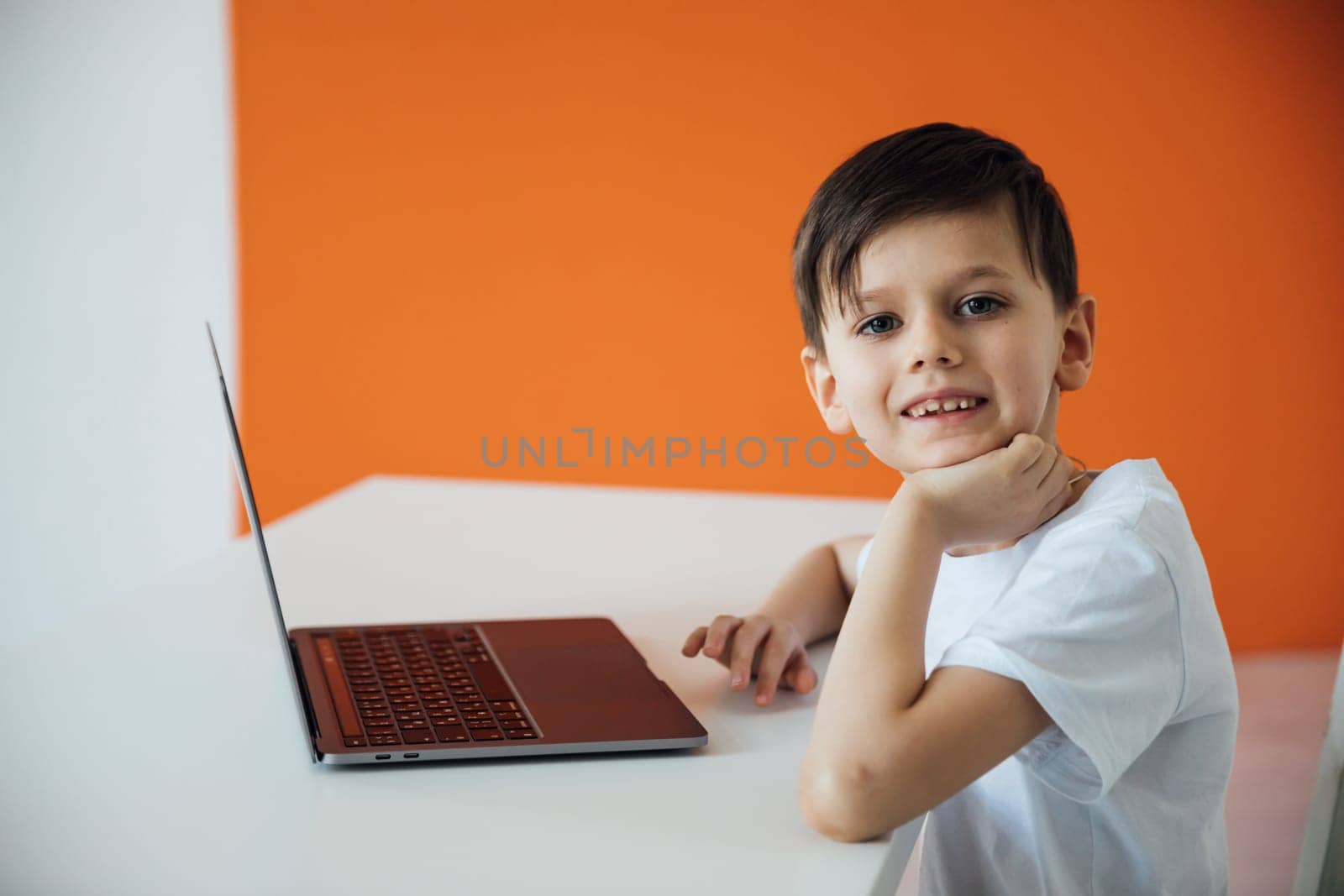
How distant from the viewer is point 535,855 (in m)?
0.65

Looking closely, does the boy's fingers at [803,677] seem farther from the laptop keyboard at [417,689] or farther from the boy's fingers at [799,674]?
the laptop keyboard at [417,689]

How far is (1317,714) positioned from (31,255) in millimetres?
3398

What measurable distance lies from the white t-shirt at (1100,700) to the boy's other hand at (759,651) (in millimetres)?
103

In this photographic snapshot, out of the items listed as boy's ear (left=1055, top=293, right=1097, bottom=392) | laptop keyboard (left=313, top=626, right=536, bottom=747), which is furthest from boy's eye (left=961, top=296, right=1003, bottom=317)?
laptop keyboard (left=313, top=626, right=536, bottom=747)

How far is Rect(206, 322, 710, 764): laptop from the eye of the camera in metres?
0.78

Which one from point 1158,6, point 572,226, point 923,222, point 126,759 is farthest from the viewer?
point 572,226

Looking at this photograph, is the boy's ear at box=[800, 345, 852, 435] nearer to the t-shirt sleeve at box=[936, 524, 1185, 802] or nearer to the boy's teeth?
the boy's teeth

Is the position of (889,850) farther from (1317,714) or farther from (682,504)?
(1317,714)

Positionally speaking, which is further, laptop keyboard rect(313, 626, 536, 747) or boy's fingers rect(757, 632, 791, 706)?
boy's fingers rect(757, 632, 791, 706)

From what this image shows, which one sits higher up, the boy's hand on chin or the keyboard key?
the boy's hand on chin

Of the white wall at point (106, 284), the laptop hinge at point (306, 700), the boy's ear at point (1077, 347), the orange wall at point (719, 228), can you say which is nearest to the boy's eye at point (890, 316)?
the boy's ear at point (1077, 347)

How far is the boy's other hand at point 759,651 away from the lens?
3.01ft

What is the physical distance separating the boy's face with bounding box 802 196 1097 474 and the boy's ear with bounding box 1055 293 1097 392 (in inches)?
2.0

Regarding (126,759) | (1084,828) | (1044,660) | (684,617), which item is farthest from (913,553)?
(126,759)
